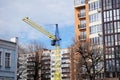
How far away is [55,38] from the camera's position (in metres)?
117

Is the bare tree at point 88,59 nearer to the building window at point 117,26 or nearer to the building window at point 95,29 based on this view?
the building window at point 117,26

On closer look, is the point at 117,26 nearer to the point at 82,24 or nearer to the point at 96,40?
the point at 96,40

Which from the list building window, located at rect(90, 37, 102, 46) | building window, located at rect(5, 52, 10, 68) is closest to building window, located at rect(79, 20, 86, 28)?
building window, located at rect(90, 37, 102, 46)

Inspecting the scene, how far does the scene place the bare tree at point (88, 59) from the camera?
257 feet

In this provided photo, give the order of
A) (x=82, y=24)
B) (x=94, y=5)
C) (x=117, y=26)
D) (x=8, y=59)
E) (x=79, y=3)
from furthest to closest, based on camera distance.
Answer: (x=79, y=3), (x=82, y=24), (x=94, y=5), (x=117, y=26), (x=8, y=59)

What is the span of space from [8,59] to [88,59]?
27142 millimetres

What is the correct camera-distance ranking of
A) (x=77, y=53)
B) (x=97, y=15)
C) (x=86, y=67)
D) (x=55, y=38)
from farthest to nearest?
(x=55, y=38) → (x=97, y=15) → (x=77, y=53) → (x=86, y=67)

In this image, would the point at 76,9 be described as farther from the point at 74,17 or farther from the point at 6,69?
the point at 6,69

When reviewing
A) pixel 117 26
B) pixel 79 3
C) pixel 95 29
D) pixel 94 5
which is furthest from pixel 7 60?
pixel 79 3

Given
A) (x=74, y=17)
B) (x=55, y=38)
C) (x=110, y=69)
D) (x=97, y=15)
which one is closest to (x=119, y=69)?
(x=110, y=69)

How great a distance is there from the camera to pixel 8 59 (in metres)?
56.8

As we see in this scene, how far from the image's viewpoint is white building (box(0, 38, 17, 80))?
180 ft

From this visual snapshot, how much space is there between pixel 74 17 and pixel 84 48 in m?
25.1

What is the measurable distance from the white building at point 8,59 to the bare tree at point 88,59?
24.3 metres
